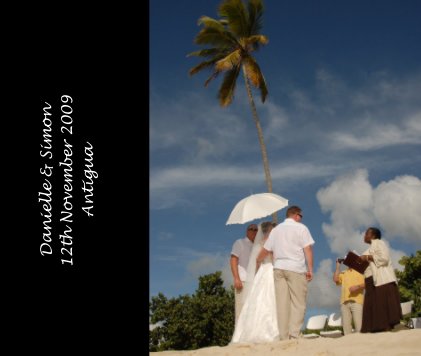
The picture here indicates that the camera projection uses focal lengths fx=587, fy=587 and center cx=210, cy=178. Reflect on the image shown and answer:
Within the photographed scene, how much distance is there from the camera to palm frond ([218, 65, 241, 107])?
21531 millimetres

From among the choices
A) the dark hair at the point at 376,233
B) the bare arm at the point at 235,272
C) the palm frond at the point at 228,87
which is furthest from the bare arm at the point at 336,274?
the palm frond at the point at 228,87

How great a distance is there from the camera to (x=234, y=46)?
21578mm

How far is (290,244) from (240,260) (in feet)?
4.18

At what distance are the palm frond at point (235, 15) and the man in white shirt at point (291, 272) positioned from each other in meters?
14.1

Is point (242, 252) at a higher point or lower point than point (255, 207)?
lower

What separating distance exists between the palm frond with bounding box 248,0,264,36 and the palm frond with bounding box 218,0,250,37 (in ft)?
0.66

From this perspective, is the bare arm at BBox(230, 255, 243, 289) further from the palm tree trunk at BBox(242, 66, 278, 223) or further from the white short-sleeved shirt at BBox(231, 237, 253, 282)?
the palm tree trunk at BBox(242, 66, 278, 223)

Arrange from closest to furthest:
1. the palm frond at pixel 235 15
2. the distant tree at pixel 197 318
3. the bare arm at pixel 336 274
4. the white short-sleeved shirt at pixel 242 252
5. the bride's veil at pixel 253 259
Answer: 1. the bride's veil at pixel 253 259
2. the white short-sleeved shirt at pixel 242 252
3. the bare arm at pixel 336 274
4. the palm frond at pixel 235 15
5. the distant tree at pixel 197 318

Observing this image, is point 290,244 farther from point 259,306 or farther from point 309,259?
point 259,306

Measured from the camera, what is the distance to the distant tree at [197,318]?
101ft

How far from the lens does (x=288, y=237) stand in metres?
8.18

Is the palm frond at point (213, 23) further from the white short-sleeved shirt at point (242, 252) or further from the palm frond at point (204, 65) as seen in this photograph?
the white short-sleeved shirt at point (242, 252)

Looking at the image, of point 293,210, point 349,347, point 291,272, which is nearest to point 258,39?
point 293,210
